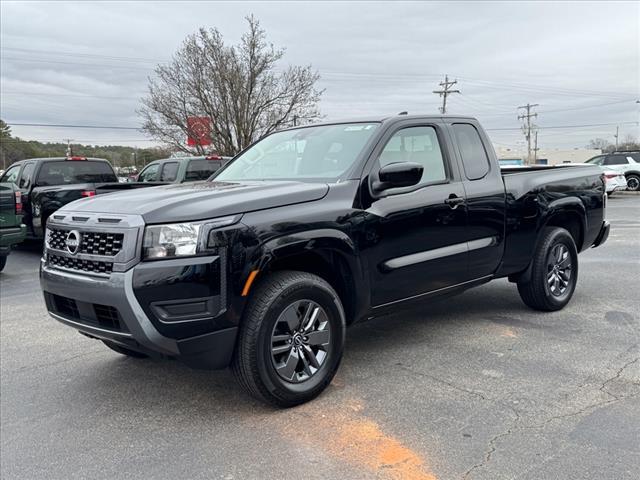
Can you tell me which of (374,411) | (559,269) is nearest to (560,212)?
(559,269)

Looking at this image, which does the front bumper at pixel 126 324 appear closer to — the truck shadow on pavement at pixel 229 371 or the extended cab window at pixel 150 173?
the truck shadow on pavement at pixel 229 371

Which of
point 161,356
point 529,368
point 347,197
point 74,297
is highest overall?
point 347,197

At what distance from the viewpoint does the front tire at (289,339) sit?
3.23 metres

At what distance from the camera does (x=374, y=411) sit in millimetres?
3443

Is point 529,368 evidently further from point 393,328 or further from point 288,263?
point 288,263

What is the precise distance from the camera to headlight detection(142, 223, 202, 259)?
120 inches

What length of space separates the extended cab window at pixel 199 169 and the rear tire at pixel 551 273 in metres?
8.49

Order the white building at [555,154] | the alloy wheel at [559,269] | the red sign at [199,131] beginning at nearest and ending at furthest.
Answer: the alloy wheel at [559,269], the red sign at [199,131], the white building at [555,154]

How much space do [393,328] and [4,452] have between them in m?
Result: 3.24

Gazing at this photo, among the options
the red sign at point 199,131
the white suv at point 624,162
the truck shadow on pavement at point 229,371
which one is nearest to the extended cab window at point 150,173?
the truck shadow on pavement at point 229,371

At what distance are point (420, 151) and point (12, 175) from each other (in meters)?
10.0

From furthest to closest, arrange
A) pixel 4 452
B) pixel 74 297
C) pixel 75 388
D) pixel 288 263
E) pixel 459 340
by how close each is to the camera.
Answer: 1. pixel 459 340
2. pixel 75 388
3. pixel 288 263
4. pixel 74 297
5. pixel 4 452

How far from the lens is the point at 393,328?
16.9 feet

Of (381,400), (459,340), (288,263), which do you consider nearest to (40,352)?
(288,263)
